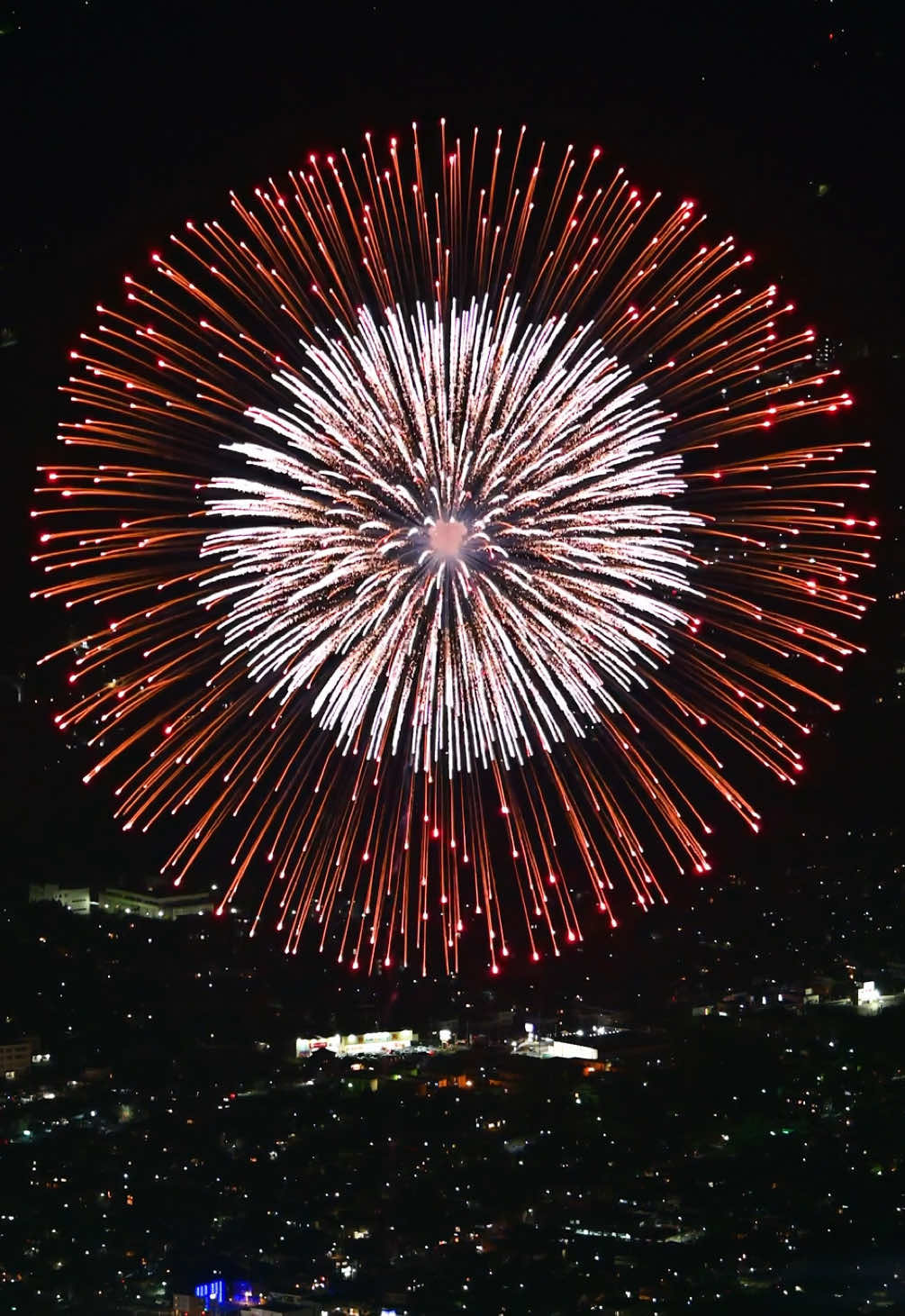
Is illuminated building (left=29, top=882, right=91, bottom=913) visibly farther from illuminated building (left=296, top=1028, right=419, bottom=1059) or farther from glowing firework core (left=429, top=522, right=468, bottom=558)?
glowing firework core (left=429, top=522, right=468, bottom=558)

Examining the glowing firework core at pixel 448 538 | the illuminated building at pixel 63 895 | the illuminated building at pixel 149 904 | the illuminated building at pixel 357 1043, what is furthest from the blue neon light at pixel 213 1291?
the illuminated building at pixel 149 904

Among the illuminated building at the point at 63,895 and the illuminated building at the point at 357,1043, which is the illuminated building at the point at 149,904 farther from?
the illuminated building at the point at 357,1043

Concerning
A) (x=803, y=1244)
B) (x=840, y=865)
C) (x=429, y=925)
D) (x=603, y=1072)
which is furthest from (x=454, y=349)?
(x=429, y=925)

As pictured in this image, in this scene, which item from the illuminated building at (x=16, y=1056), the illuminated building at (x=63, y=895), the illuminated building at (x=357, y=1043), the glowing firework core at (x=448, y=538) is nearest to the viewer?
the glowing firework core at (x=448, y=538)

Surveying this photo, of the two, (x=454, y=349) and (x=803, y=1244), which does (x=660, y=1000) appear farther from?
(x=454, y=349)

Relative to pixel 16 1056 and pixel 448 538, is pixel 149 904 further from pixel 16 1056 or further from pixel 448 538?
pixel 448 538

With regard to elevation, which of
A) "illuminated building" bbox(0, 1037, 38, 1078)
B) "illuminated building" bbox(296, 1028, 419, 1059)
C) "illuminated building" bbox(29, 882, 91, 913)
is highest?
"illuminated building" bbox(29, 882, 91, 913)

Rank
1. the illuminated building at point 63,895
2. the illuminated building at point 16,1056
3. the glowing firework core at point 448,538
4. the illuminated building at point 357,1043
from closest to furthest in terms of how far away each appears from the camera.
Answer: the glowing firework core at point 448,538, the illuminated building at point 16,1056, the illuminated building at point 63,895, the illuminated building at point 357,1043

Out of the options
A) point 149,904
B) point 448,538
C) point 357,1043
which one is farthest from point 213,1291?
point 149,904

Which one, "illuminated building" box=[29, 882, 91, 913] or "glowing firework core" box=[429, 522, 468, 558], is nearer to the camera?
"glowing firework core" box=[429, 522, 468, 558]

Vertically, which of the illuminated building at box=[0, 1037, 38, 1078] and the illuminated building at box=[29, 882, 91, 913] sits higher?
the illuminated building at box=[29, 882, 91, 913]

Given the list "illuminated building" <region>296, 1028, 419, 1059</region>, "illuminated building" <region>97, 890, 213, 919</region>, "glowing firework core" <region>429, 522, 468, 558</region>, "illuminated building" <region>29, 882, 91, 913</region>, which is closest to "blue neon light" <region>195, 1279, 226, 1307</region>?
"glowing firework core" <region>429, 522, 468, 558</region>
